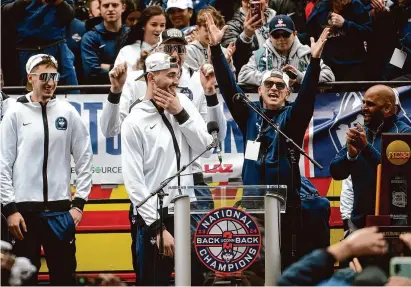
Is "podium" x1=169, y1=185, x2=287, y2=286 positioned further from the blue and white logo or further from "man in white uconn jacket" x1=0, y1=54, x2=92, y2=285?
the blue and white logo

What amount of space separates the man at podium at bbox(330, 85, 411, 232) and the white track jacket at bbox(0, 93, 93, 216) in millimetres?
2285

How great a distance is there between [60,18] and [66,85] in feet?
3.34

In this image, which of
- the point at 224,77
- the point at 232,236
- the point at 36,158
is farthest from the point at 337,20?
the point at 232,236

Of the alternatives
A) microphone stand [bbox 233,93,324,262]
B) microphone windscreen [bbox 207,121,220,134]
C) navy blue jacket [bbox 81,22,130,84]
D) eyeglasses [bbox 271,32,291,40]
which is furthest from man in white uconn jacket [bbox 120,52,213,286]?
navy blue jacket [bbox 81,22,130,84]

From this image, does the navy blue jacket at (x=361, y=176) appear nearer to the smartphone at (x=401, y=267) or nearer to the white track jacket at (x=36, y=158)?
Result: the white track jacket at (x=36, y=158)

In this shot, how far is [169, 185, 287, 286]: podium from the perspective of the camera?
8562mm

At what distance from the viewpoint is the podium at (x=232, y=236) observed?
8.56m

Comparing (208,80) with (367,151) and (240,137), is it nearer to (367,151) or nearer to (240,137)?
(367,151)

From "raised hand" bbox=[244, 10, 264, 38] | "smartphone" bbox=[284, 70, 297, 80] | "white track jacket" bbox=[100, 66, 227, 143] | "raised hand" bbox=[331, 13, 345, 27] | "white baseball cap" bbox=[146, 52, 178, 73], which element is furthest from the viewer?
"raised hand" bbox=[331, 13, 345, 27]

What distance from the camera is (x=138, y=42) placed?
505 inches

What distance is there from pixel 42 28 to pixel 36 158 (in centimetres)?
300

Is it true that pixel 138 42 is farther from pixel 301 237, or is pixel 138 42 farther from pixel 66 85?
pixel 301 237

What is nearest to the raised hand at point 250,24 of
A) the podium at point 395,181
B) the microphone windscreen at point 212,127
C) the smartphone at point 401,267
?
the microphone windscreen at point 212,127

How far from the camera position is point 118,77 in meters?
10.7
